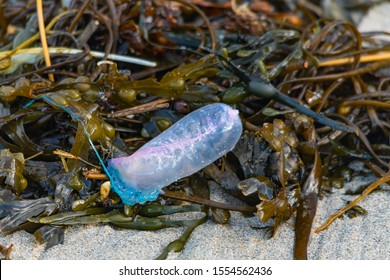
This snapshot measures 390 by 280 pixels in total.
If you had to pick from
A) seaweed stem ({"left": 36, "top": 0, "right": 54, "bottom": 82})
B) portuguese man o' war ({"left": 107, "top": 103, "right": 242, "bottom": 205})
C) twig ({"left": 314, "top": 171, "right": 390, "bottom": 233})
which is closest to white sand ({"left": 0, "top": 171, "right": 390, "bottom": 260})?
twig ({"left": 314, "top": 171, "right": 390, "bottom": 233})

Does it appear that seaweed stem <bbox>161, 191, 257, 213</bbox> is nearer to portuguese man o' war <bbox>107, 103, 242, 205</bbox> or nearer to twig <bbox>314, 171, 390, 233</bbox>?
portuguese man o' war <bbox>107, 103, 242, 205</bbox>

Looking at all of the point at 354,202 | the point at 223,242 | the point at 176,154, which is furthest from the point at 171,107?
the point at 354,202

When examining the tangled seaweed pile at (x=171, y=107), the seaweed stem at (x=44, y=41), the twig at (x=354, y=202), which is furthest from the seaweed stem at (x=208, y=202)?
the seaweed stem at (x=44, y=41)

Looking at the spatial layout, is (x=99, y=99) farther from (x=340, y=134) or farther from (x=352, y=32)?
(x=352, y=32)

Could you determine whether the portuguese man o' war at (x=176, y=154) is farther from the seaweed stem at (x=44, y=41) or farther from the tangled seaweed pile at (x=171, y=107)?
the seaweed stem at (x=44, y=41)

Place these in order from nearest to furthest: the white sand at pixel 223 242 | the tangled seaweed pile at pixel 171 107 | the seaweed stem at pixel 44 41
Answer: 1. the white sand at pixel 223 242
2. the tangled seaweed pile at pixel 171 107
3. the seaweed stem at pixel 44 41
